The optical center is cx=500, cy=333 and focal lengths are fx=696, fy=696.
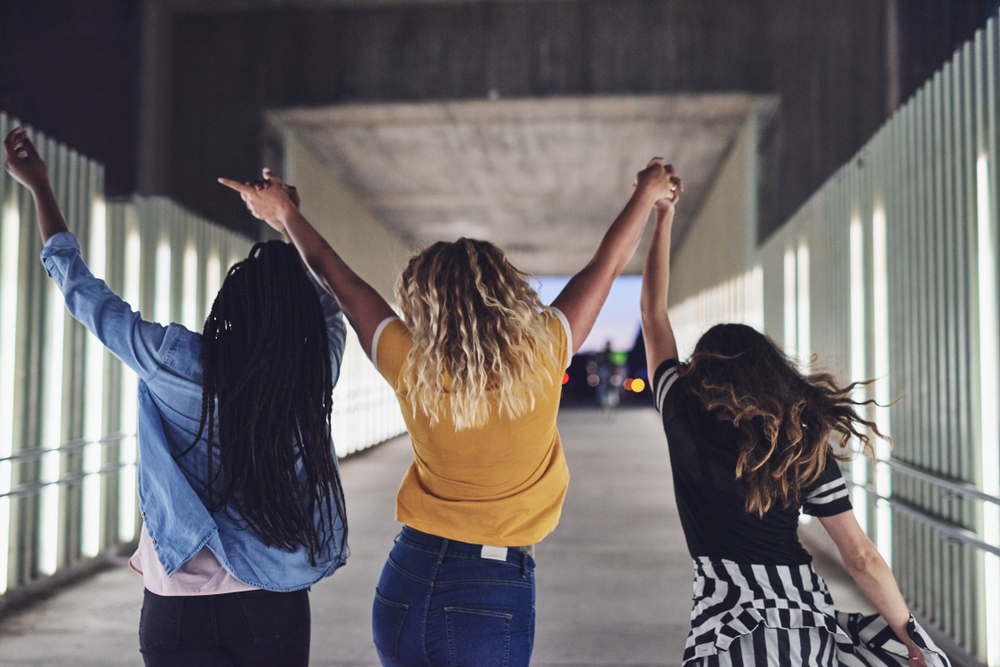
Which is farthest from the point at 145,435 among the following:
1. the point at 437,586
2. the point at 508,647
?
the point at 508,647

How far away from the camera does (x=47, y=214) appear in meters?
1.75

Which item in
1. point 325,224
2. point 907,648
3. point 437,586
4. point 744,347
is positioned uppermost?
point 325,224

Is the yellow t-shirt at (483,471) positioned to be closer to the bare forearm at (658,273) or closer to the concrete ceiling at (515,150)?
the bare forearm at (658,273)

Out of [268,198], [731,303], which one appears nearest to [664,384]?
[268,198]

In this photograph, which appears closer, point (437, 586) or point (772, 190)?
point (437, 586)

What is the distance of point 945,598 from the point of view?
3.72m

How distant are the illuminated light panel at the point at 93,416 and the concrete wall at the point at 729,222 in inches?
306

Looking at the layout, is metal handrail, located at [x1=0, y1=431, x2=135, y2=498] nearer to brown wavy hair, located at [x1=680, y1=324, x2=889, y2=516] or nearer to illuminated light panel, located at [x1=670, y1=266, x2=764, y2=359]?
brown wavy hair, located at [x1=680, y1=324, x2=889, y2=516]

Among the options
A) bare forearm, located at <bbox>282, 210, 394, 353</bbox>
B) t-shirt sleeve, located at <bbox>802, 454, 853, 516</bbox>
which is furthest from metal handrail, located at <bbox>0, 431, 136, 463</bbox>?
t-shirt sleeve, located at <bbox>802, 454, 853, 516</bbox>

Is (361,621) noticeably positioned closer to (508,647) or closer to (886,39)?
(508,647)

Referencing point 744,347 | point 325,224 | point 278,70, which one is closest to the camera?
point 744,347

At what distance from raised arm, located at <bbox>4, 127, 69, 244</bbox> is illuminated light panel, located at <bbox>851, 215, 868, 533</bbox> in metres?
4.89

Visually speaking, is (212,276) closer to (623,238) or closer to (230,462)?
(230,462)

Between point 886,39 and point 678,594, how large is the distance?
7.72m
